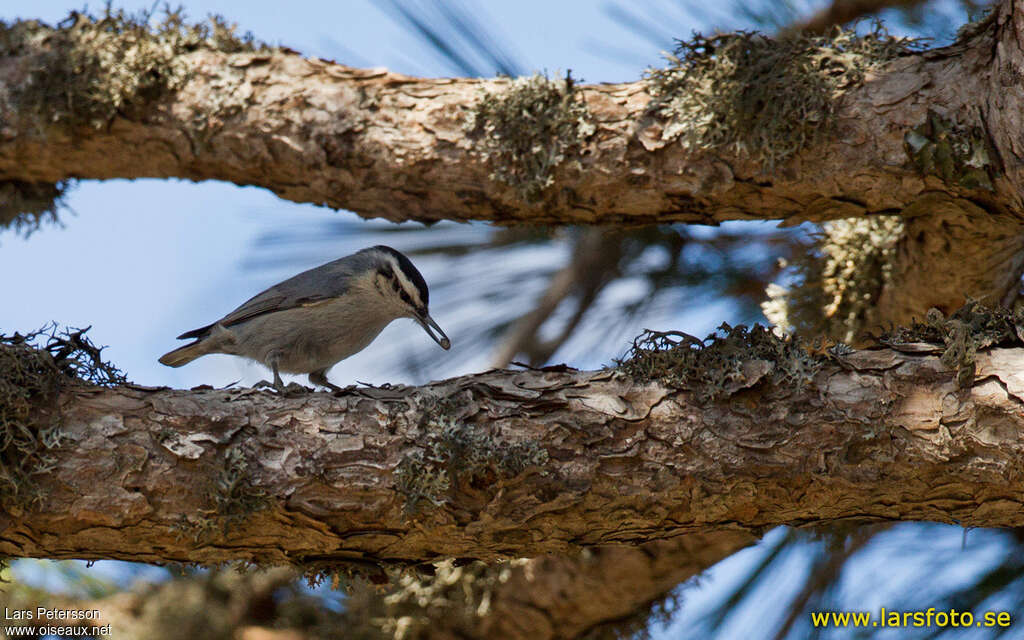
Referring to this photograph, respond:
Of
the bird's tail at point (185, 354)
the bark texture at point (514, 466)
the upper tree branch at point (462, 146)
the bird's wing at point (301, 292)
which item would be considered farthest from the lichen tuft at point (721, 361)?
the bird's tail at point (185, 354)

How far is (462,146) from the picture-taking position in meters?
2.76

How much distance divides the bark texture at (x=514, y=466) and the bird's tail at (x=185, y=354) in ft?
4.13

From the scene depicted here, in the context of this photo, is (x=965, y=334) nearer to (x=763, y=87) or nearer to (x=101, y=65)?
(x=763, y=87)

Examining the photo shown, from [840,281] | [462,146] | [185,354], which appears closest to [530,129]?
[462,146]

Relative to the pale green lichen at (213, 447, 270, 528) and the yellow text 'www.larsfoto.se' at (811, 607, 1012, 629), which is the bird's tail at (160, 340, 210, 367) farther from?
the yellow text 'www.larsfoto.se' at (811, 607, 1012, 629)

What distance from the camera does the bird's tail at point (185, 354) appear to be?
3.36m

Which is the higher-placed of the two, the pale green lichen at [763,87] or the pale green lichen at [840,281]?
the pale green lichen at [763,87]

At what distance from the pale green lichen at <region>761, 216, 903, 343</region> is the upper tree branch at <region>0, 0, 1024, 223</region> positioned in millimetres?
525

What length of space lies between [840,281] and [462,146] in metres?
1.39

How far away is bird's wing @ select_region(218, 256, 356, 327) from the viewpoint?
3.17 meters

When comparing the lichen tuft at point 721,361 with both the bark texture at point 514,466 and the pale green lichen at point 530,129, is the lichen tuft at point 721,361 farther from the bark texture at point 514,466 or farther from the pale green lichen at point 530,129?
the pale green lichen at point 530,129

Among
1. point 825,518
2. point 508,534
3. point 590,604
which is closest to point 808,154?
point 825,518

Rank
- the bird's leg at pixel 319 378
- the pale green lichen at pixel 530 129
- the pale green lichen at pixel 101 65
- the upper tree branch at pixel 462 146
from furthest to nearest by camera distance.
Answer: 1. the bird's leg at pixel 319 378
2. the pale green lichen at pixel 101 65
3. the pale green lichen at pixel 530 129
4. the upper tree branch at pixel 462 146

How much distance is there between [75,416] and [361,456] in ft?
2.10
